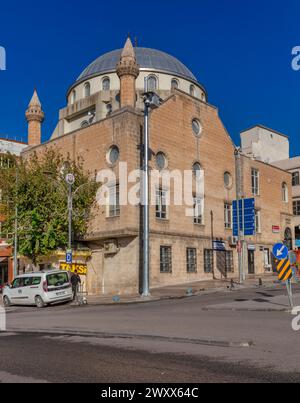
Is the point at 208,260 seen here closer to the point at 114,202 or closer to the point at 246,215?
the point at 246,215

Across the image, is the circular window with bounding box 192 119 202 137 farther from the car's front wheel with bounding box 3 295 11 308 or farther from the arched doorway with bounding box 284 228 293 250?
the car's front wheel with bounding box 3 295 11 308

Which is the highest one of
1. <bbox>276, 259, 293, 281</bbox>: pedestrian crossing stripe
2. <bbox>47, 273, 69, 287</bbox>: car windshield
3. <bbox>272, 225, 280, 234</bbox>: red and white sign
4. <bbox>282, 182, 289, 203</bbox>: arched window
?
<bbox>282, 182, 289, 203</bbox>: arched window

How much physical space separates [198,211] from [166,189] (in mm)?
3956

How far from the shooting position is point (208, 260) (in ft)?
124

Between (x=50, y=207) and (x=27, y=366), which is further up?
(x=50, y=207)

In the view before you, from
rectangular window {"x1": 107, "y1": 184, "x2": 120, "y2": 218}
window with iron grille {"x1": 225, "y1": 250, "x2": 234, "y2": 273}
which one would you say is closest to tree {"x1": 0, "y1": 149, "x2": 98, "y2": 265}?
rectangular window {"x1": 107, "y1": 184, "x2": 120, "y2": 218}

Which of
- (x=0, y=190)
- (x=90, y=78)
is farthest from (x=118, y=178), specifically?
(x=90, y=78)

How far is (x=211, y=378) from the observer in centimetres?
689

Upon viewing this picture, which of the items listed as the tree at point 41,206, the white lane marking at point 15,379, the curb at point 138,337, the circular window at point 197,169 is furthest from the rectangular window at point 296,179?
the white lane marking at point 15,379

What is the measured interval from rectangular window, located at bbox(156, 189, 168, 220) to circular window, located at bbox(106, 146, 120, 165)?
3632 mm

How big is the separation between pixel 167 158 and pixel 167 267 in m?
7.59

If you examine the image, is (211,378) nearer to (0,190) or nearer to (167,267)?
(167,267)

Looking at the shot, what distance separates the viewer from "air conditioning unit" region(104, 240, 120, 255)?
33469 mm

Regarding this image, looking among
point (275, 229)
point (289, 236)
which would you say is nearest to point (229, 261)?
point (275, 229)
